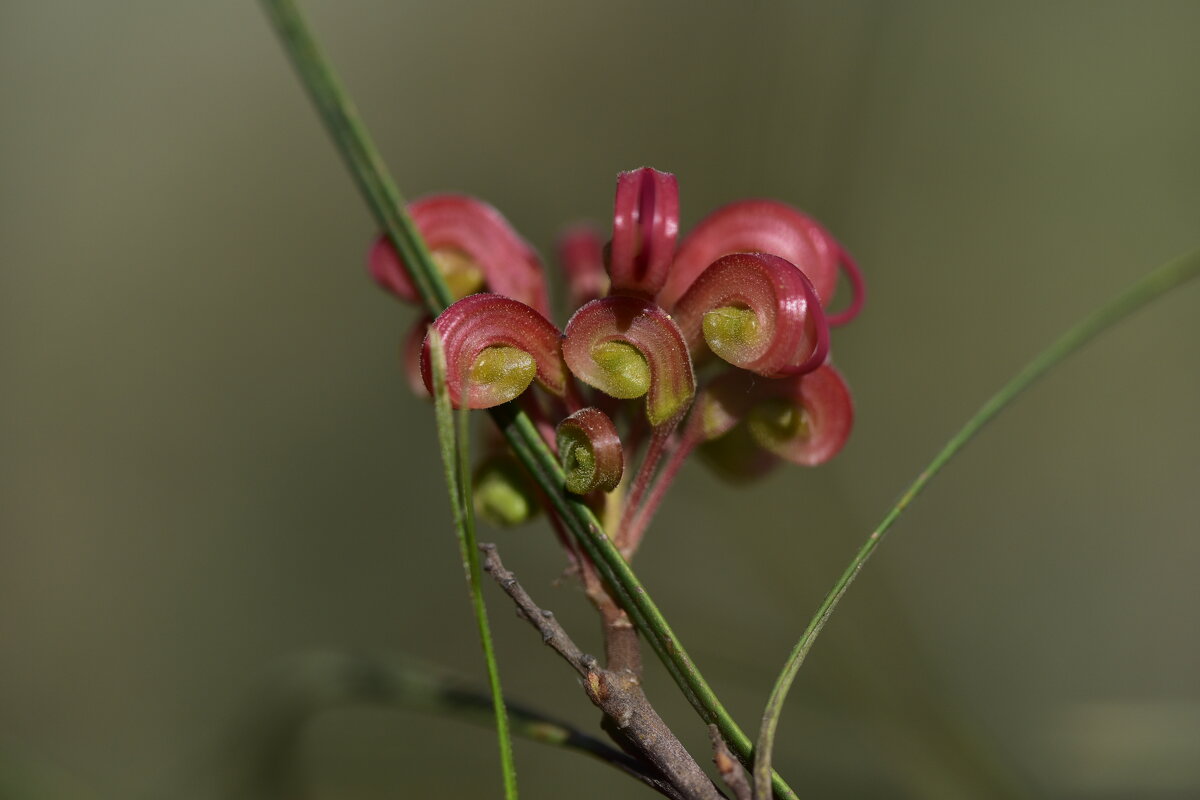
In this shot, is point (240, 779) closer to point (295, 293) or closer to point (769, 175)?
point (769, 175)

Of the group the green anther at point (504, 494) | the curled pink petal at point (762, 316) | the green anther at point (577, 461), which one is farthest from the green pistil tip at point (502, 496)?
the curled pink petal at point (762, 316)

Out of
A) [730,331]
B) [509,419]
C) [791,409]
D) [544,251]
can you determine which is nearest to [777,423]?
[791,409]

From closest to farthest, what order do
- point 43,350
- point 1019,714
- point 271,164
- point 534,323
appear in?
point 534,323 < point 1019,714 < point 43,350 < point 271,164

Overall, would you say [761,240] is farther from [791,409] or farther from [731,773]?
[731,773]

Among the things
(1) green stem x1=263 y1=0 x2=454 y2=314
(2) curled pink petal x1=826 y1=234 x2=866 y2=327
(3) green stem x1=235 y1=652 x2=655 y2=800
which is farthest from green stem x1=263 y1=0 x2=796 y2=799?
(2) curled pink petal x1=826 y1=234 x2=866 y2=327

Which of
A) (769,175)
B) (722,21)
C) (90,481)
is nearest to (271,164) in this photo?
(90,481)

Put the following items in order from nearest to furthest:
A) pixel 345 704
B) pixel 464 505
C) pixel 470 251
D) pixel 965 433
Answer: pixel 464 505 → pixel 965 433 → pixel 470 251 → pixel 345 704
